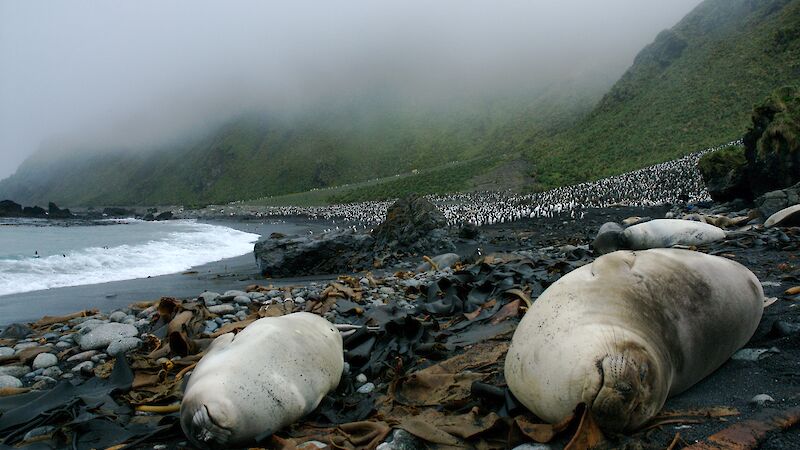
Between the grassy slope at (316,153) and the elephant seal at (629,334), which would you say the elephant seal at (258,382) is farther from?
the grassy slope at (316,153)

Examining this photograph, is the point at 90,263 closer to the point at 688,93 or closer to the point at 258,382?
the point at 258,382

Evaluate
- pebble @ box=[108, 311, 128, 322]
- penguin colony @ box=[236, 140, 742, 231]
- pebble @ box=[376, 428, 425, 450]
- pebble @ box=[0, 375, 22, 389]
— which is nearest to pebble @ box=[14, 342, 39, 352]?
pebble @ box=[108, 311, 128, 322]

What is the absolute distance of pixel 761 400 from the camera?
266cm

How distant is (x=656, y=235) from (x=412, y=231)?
8561 millimetres

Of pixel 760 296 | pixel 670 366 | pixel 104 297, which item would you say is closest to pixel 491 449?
pixel 670 366

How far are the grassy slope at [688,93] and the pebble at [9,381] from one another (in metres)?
39.8

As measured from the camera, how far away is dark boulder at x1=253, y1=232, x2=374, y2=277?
1379cm

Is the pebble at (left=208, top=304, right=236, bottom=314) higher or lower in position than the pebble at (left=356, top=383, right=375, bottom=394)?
higher

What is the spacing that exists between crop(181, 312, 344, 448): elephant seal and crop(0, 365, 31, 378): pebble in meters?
2.65

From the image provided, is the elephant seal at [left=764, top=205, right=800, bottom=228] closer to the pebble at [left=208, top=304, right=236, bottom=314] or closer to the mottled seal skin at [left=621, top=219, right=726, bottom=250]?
the mottled seal skin at [left=621, top=219, right=726, bottom=250]

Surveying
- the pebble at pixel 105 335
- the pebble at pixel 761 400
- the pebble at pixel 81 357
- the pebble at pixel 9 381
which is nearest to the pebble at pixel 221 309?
the pebble at pixel 105 335

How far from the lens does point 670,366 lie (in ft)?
8.53

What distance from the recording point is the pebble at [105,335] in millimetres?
5719

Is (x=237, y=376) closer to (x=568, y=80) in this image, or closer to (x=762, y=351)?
(x=762, y=351)
